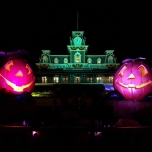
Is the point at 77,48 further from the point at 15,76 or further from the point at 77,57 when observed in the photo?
the point at 15,76

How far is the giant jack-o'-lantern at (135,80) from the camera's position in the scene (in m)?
9.90

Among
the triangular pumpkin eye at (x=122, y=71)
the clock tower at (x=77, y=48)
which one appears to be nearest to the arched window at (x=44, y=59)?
the clock tower at (x=77, y=48)

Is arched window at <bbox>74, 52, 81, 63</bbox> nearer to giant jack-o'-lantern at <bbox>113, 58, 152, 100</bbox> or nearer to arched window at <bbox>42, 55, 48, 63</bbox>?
arched window at <bbox>42, 55, 48, 63</bbox>

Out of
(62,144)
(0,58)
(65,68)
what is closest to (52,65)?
(65,68)

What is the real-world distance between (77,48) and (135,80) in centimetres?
4108

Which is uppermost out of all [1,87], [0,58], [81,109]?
[0,58]

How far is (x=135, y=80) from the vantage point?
9.92 m

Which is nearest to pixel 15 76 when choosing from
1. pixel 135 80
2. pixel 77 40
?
pixel 135 80

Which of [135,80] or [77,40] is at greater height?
[77,40]

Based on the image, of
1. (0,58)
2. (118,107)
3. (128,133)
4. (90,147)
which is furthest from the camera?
(0,58)

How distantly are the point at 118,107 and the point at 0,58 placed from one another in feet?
17.0

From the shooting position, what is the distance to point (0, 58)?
10.9 meters

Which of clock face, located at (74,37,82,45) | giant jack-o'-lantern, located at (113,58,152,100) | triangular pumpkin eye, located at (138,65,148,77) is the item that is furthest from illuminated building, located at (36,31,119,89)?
triangular pumpkin eye, located at (138,65,148,77)

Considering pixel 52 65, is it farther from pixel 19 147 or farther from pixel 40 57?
pixel 19 147
